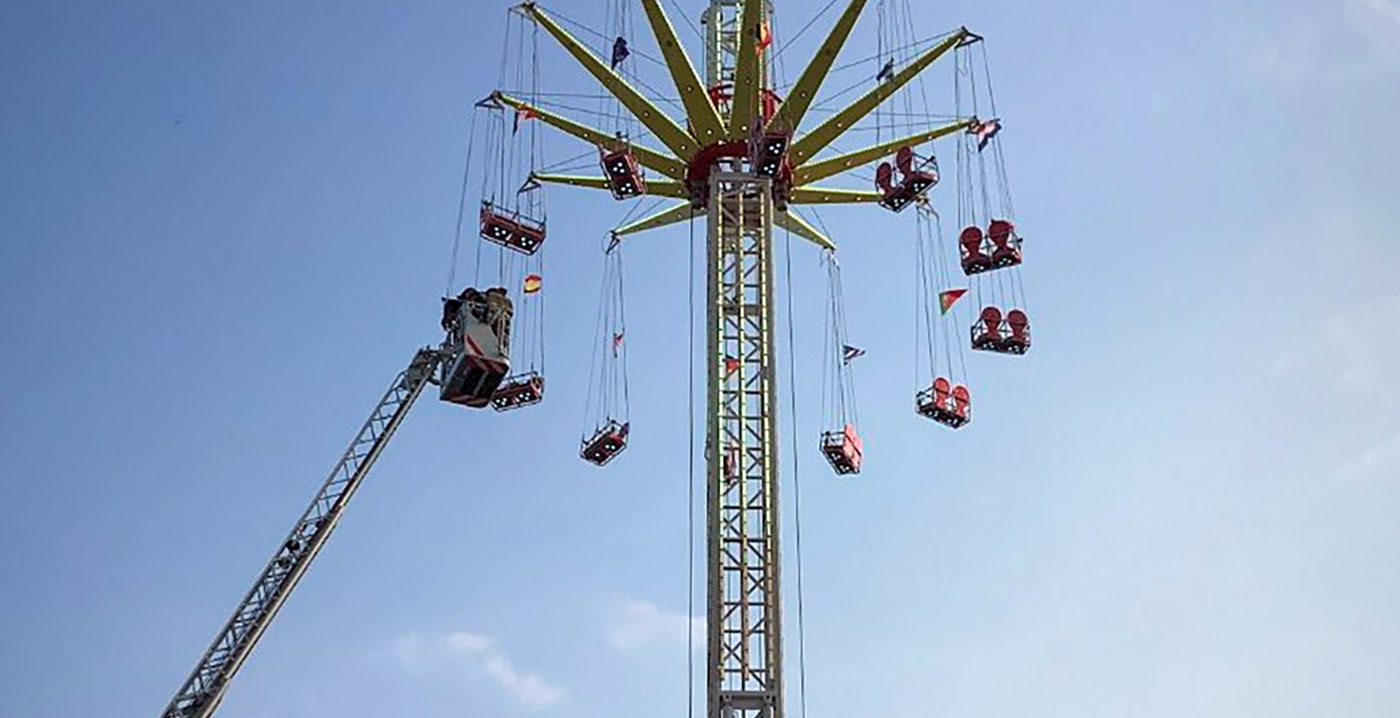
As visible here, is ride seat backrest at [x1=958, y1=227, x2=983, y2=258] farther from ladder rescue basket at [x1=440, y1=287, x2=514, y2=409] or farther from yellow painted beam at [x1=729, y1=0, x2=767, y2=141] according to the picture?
ladder rescue basket at [x1=440, y1=287, x2=514, y2=409]

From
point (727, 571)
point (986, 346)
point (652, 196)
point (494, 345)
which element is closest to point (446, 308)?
point (494, 345)

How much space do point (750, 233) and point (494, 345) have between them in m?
7.13

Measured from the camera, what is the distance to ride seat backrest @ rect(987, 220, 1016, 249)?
141 ft

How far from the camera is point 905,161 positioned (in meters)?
42.2

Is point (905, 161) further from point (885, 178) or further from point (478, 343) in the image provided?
point (478, 343)

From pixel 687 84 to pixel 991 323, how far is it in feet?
32.3

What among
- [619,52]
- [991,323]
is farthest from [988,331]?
[619,52]

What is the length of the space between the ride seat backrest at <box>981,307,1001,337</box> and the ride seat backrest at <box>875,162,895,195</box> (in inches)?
170

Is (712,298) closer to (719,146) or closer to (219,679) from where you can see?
(719,146)

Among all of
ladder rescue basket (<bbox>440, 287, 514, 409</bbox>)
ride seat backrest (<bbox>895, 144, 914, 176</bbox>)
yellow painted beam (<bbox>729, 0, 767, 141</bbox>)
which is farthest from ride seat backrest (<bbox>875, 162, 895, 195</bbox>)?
ladder rescue basket (<bbox>440, 287, 514, 409</bbox>)

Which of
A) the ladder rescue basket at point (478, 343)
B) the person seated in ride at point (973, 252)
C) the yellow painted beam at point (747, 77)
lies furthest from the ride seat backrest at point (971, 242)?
the ladder rescue basket at point (478, 343)

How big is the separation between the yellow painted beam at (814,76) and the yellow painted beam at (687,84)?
1.74m

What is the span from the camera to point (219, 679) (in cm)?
4169

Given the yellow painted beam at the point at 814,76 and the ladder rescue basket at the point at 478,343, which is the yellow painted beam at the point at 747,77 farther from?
the ladder rescue basket at the point at 478,343
